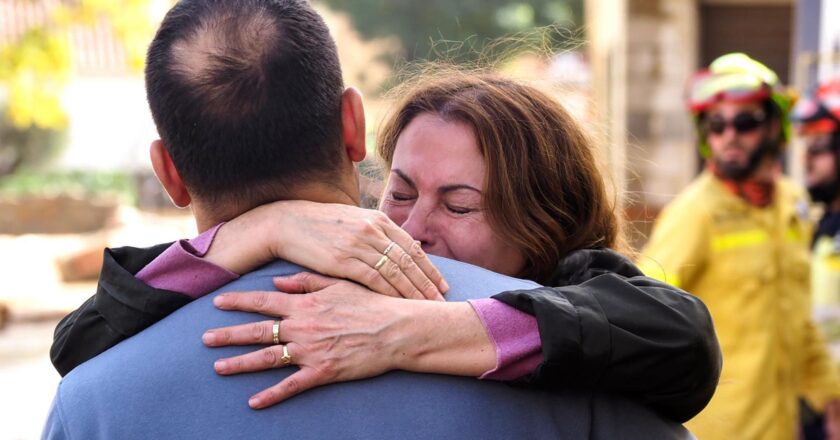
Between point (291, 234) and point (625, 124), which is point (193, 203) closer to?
point (291, 234)

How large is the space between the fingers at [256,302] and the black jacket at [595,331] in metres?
0.09

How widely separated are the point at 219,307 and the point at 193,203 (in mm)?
228

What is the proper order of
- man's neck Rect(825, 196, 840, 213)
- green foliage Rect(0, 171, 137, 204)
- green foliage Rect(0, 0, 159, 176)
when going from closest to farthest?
1. man's neck Rect(825, 196, 840, 213)
2. green foliage Rect(0, 0, 159, 176)
3. green foliage Rect(0, 171, 137, 204)

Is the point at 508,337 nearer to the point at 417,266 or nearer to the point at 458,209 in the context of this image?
the point at 417,266

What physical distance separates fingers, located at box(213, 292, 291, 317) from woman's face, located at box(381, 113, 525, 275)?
24.6 inches

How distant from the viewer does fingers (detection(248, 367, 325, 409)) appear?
147 centimetres

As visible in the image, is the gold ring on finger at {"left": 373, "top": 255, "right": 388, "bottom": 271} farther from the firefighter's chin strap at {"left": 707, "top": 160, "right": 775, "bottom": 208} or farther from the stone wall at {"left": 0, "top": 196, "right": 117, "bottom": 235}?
the stone wall at {"left": 0, "top": 196, "right": 117, "bottom": 235}

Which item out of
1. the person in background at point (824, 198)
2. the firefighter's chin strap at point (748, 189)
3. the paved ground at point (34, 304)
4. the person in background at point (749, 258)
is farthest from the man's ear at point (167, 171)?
the paved ground at point (34, 304)

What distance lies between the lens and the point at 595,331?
1.60m

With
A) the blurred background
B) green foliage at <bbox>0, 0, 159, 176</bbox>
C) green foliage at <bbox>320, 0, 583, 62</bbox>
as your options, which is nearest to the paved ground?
the blurred background

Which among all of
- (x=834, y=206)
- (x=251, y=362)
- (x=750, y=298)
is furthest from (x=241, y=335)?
(x=834, y=206)

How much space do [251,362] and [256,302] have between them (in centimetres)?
9

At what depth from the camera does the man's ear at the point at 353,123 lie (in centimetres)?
167

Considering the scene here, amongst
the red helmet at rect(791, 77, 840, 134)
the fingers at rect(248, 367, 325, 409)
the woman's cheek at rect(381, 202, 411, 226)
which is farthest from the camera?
the red helmet at rect(791, 77, 840, 134)
